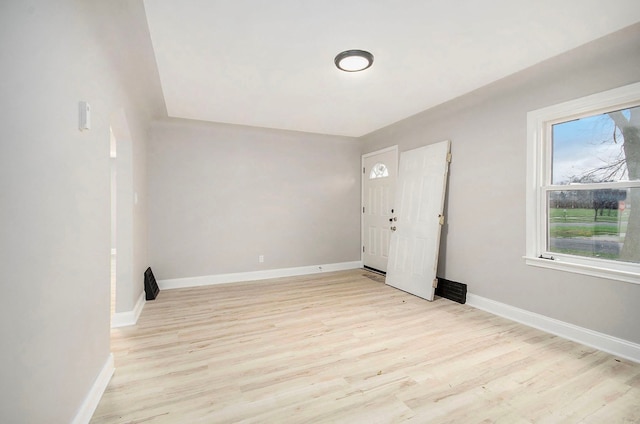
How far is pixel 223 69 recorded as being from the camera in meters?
2.70

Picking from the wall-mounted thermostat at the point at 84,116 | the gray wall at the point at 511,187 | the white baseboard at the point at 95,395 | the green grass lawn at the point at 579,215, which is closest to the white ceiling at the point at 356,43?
the gray wall at the point at 511,187

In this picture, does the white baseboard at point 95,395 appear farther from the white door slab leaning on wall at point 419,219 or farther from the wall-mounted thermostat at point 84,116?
the white door slab leaning on wall at point 419,219

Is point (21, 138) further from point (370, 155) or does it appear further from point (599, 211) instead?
point (370, 155)

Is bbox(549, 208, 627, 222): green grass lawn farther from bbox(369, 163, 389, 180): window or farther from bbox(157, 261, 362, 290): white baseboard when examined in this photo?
bbox(157, 261, 362, 290): white baseboard

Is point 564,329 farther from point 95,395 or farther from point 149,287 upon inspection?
point 149,287

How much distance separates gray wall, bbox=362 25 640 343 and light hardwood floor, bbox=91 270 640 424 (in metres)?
0.34

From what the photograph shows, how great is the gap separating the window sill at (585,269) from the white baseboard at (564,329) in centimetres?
48

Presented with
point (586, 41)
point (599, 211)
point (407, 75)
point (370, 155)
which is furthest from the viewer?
point (370, 155)

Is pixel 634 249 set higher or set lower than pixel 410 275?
higher

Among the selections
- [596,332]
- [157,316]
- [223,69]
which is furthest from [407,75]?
[157,316]

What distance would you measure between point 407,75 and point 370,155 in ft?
8.50

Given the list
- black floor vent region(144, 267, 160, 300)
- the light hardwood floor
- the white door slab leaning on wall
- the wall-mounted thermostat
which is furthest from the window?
the wall-mounted thermostat

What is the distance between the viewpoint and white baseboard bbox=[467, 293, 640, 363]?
2.33 metres

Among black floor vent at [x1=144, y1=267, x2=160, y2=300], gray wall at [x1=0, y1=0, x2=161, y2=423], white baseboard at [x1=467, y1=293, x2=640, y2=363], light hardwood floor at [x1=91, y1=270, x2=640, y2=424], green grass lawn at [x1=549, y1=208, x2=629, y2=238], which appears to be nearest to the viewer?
gray wall at [x1=0, y1=0, x2=161, y2=423]
